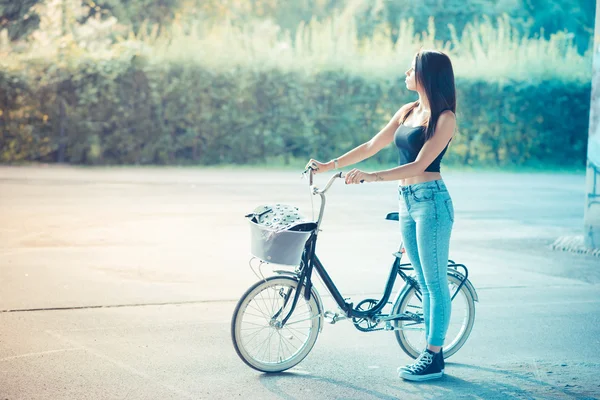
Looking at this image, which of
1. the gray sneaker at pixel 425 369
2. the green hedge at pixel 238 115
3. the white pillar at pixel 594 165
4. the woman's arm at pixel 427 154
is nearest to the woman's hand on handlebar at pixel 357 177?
the woman's arm at pixel 427 154

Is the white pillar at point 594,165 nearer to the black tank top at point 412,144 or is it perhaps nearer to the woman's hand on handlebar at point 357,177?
the black tank top at point 412,144

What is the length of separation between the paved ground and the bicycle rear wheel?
5.1 inches

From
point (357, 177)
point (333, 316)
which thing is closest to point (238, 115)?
point (333, 316)

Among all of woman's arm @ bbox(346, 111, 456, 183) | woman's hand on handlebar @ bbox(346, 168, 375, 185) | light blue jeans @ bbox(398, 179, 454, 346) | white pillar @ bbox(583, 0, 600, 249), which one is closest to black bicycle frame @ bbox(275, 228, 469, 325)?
light blue jeans @ bbox(398, 179, 454, 346)

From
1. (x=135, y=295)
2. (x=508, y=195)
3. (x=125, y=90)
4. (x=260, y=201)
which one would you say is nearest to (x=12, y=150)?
(x=125, y=90)

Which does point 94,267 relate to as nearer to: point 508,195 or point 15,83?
point 508,195

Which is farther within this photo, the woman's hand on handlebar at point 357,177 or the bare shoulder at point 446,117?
the bare shoulder at point 446,117

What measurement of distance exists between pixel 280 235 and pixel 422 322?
1306mm

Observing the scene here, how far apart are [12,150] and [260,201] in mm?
7152

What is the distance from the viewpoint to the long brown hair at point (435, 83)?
16.7ft

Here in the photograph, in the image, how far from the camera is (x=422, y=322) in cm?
574

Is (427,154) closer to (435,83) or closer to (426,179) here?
(426,179)

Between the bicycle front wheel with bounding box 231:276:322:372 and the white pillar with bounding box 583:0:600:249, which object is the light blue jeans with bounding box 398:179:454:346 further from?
the white pillar with bounding box 583:0:600:249

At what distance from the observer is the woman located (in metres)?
5.09
